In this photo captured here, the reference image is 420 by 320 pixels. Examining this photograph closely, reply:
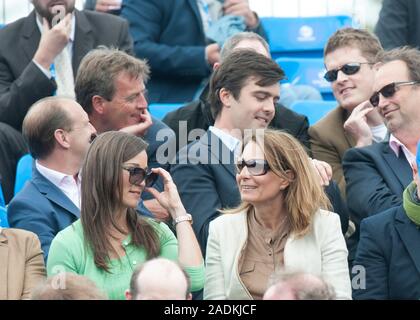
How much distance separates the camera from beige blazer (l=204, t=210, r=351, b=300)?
6707 millimetres

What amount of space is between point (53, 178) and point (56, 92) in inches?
67.1

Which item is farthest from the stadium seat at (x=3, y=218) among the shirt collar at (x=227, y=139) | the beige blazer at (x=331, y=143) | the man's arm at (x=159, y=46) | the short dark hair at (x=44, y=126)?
the man's arm at (x=159, y=46)

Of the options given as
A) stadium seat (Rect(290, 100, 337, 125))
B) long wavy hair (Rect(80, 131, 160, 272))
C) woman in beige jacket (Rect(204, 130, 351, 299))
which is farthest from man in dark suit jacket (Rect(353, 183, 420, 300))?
stadium seat (Rect(290, 100, 337, 125))

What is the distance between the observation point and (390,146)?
775 cm

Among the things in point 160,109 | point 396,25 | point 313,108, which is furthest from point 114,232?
point 396,25

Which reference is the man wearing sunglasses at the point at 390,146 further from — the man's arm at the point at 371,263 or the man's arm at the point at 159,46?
the man's arm at the point at 159,46

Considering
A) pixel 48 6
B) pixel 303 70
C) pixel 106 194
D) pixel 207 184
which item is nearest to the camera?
pixel 106 194

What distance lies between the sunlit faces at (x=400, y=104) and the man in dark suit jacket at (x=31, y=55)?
2217mm

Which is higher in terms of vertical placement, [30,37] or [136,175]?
[30,37]

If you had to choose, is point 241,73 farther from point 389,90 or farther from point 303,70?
point 303,70

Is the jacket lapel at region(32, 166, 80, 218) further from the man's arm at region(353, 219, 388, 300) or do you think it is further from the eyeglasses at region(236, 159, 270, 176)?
the man's arm at region(353, 219, 388, 300)

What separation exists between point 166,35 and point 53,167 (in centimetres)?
317

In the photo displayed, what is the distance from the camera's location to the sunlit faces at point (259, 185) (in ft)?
22.5
